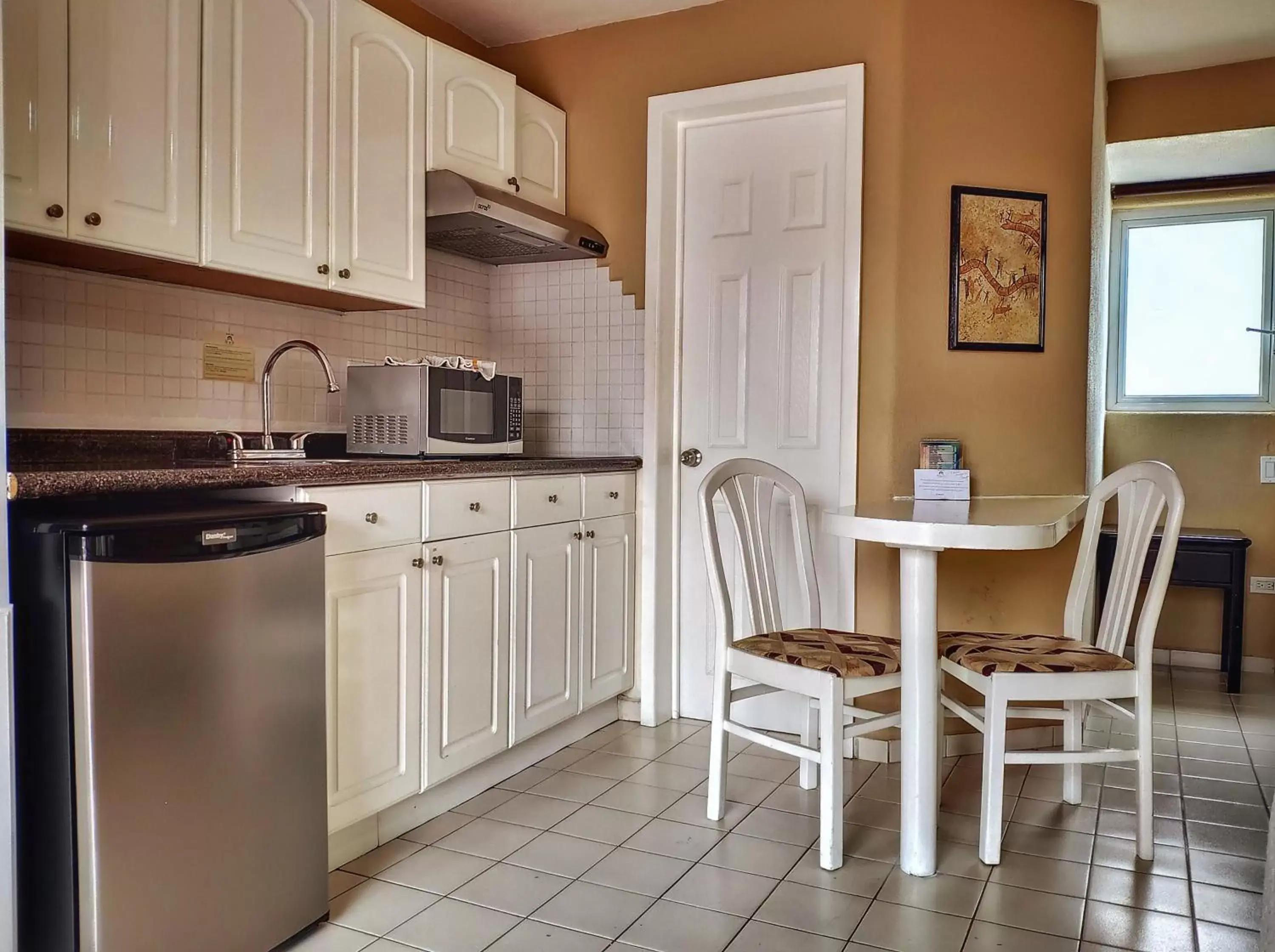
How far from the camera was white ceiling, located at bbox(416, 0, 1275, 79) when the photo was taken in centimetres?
329

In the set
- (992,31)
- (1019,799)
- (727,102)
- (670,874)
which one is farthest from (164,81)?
(1019,799)

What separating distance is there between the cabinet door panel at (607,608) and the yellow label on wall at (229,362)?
1123mm

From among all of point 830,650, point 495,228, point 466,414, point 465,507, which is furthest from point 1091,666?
point 495,228

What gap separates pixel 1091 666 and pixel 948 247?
1.43 m

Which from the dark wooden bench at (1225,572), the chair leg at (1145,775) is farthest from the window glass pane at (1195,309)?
the chair leg at (1145,775)

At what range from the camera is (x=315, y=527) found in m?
1.92

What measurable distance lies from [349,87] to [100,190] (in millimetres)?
858

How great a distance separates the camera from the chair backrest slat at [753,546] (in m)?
2.64

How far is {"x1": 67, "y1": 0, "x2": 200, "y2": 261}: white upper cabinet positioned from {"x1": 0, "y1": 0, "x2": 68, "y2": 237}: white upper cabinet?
2cm

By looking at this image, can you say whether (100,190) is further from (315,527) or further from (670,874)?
(670,874)

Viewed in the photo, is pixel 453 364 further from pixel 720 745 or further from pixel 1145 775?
pixel 1145 775

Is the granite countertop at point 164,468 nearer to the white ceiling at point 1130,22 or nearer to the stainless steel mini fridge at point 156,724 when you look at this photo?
the stainless steel mini fridge at point 156,724

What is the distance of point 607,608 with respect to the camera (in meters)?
3.31

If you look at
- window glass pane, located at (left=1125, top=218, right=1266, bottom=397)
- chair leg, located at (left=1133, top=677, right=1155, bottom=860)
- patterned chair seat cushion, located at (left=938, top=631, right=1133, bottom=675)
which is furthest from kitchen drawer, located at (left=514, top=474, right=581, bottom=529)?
window glass pane, located at (left=1125, top=218, right=1266, bottom=397)
